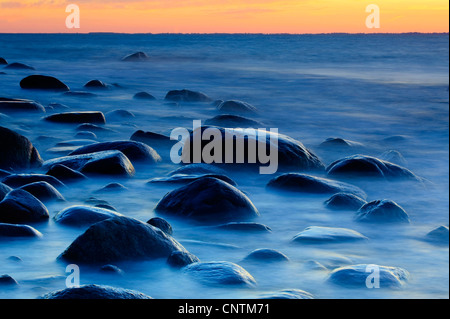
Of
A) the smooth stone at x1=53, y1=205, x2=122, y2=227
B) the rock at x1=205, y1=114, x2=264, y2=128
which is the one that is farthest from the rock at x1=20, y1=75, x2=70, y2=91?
the smooth stone at x1=53, y1=205, x2=122, y2=227

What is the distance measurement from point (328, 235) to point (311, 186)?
1397 millimetres

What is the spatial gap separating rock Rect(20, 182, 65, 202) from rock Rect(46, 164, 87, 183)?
68 centimetres

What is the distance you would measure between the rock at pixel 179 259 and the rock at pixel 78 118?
20.4 feet

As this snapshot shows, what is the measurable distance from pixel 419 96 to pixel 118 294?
15.0m

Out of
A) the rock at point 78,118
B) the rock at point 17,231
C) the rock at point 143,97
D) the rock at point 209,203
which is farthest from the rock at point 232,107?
the rock at point 17,231

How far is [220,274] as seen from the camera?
364 centimetres

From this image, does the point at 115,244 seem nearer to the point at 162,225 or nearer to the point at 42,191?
the point at 162,225

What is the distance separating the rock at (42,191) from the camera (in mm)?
5195

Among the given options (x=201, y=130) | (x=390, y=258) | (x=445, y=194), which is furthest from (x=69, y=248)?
(x=445, y=194)

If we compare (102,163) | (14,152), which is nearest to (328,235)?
(102,163)

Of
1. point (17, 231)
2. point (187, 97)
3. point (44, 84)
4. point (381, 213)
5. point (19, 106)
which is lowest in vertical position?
point (17, 231)

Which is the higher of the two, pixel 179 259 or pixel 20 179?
pixel 20 179

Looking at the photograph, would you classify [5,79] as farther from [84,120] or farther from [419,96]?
[419,96]

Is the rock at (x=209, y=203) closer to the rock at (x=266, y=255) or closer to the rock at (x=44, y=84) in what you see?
the rock at (x=266, y=255)
